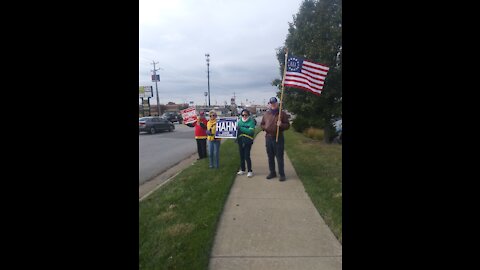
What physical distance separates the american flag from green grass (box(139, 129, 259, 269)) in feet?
8.03

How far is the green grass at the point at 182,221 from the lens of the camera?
10.6ft

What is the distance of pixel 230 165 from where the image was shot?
8883mm

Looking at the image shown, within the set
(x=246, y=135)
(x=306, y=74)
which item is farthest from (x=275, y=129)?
(x=306, y=74)

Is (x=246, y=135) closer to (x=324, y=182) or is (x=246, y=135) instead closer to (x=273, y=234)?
(x=324, y=182)

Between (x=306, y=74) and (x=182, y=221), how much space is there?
3.60 m

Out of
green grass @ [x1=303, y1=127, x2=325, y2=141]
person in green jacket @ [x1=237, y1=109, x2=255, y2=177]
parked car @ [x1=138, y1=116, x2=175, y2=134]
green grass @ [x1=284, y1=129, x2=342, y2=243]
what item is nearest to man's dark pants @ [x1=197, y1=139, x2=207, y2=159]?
green grass @ [x1=284, y1=129, x2=342, y2=243]

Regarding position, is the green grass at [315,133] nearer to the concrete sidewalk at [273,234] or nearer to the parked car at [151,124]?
the parked car at [151,124]

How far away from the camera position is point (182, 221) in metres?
4.32

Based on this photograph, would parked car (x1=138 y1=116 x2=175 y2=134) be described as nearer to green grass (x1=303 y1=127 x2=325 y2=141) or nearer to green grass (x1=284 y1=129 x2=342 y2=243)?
Answer: green grass (x1=303 y1=127 x2=325 y2=141)
